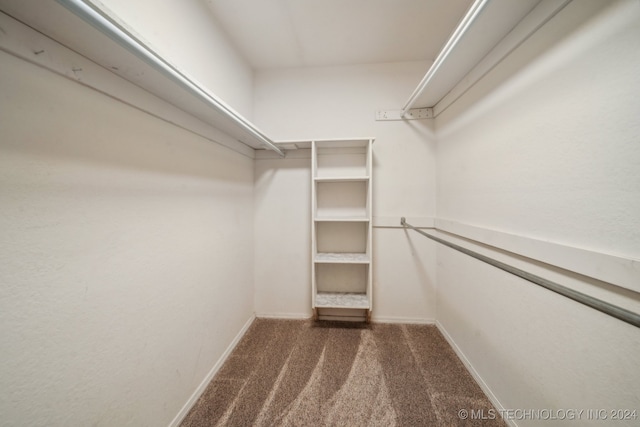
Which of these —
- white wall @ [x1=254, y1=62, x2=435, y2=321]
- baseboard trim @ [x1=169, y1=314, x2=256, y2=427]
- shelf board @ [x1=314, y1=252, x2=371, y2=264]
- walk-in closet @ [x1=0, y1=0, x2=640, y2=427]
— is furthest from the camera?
white wall @ [x1=254, y1=62, x2=435, y2=321]

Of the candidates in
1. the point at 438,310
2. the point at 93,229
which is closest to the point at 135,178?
the point at 93,229

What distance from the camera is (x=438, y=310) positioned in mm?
1854

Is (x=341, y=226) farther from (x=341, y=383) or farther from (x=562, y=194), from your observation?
(x=562, y=194)

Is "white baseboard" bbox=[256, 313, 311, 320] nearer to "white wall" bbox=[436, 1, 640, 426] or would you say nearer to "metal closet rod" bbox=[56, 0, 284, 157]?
"white wall" bbox=[436, 1, 640, 426]

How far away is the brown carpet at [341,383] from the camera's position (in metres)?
1.11

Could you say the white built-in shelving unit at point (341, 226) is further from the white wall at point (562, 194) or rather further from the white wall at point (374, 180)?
the white wall at point (562, 194)

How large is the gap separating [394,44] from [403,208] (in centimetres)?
146

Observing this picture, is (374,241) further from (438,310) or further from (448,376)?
(448,376)

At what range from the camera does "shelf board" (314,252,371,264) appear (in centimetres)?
175

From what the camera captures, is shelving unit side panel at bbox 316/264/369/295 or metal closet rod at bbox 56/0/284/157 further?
shelving unit side panel at bbox 316/264/369/295

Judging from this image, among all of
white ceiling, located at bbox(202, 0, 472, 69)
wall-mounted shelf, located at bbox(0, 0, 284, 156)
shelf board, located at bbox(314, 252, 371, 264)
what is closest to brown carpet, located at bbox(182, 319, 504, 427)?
shelf board, located at bbox(314, 252, 371, 264)

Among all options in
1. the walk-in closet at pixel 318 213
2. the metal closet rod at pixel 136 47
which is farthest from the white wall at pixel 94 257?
the metal closet rod at pixel 136 47

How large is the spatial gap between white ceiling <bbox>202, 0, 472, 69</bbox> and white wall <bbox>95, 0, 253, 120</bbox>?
0.47 feet

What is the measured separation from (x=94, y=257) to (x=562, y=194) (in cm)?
188
